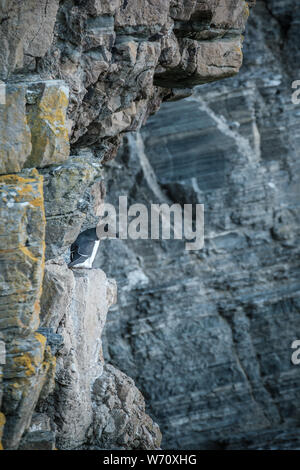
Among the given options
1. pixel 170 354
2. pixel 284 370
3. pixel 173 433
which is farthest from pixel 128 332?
pixel 284 370

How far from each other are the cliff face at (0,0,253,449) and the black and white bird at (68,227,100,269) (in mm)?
234

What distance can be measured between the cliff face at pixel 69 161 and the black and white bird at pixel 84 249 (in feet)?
0.77

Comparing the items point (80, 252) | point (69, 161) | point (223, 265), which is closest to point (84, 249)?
point (80, 252)

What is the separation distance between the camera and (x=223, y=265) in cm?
1450

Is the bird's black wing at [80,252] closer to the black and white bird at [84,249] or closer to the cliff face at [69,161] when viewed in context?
the black and white bird at [84,249]

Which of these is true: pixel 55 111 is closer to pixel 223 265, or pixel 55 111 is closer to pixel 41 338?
pixel 41 338

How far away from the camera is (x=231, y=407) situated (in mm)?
14125

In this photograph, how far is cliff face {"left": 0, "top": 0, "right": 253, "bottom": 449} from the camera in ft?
16.4

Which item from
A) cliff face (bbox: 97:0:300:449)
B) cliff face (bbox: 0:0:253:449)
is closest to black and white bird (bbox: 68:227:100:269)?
cliff face (bbox: 0:0:253:449)

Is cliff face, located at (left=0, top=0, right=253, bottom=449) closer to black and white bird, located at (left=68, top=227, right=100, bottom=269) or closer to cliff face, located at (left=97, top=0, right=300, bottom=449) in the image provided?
black and white bird, located at (left=68, top=227, right=100, bottom=269)

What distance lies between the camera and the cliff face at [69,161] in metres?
4.99

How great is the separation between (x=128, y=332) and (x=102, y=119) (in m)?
7.55

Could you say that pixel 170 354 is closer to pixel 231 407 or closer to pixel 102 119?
pixel 231 407

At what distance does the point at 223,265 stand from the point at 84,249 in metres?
6.91
